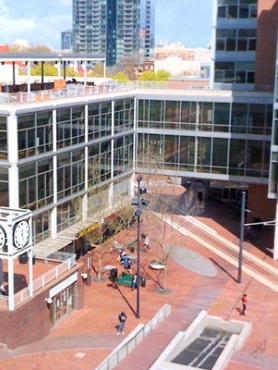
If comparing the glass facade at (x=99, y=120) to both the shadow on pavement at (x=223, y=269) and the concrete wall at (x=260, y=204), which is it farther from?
the concrete wall at (x=260, y=204)

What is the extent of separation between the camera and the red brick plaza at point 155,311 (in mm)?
28922

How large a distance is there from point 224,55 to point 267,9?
9141mm

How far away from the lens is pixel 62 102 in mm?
41562

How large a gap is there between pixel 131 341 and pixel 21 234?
7.05 metres

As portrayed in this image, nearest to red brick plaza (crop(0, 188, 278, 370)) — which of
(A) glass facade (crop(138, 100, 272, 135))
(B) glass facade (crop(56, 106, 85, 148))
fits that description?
(B) glass facade (crop(56, 106, 85, 148))

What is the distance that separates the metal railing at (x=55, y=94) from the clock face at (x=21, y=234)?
906 cm

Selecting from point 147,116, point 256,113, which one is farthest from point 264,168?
point 147,116

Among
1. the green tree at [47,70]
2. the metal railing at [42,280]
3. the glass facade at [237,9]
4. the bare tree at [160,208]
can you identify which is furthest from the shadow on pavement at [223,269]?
the green tree at [47,70]

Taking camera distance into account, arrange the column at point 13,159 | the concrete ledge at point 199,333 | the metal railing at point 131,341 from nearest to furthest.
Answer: the metal railing at point 131,341, the concrete ledge at point 199,333, the column at point 13,159

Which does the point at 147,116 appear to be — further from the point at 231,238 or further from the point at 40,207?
the point at 40,207

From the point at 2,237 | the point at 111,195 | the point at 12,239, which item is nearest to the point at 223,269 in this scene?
the point at 111,195

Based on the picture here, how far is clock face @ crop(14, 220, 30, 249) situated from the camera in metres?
30.1

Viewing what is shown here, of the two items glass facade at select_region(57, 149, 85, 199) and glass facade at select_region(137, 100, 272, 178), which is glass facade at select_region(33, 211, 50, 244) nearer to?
glass facade at select_region(57, 149, 85, 199)

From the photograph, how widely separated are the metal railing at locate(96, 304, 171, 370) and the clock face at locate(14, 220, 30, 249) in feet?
21.4
